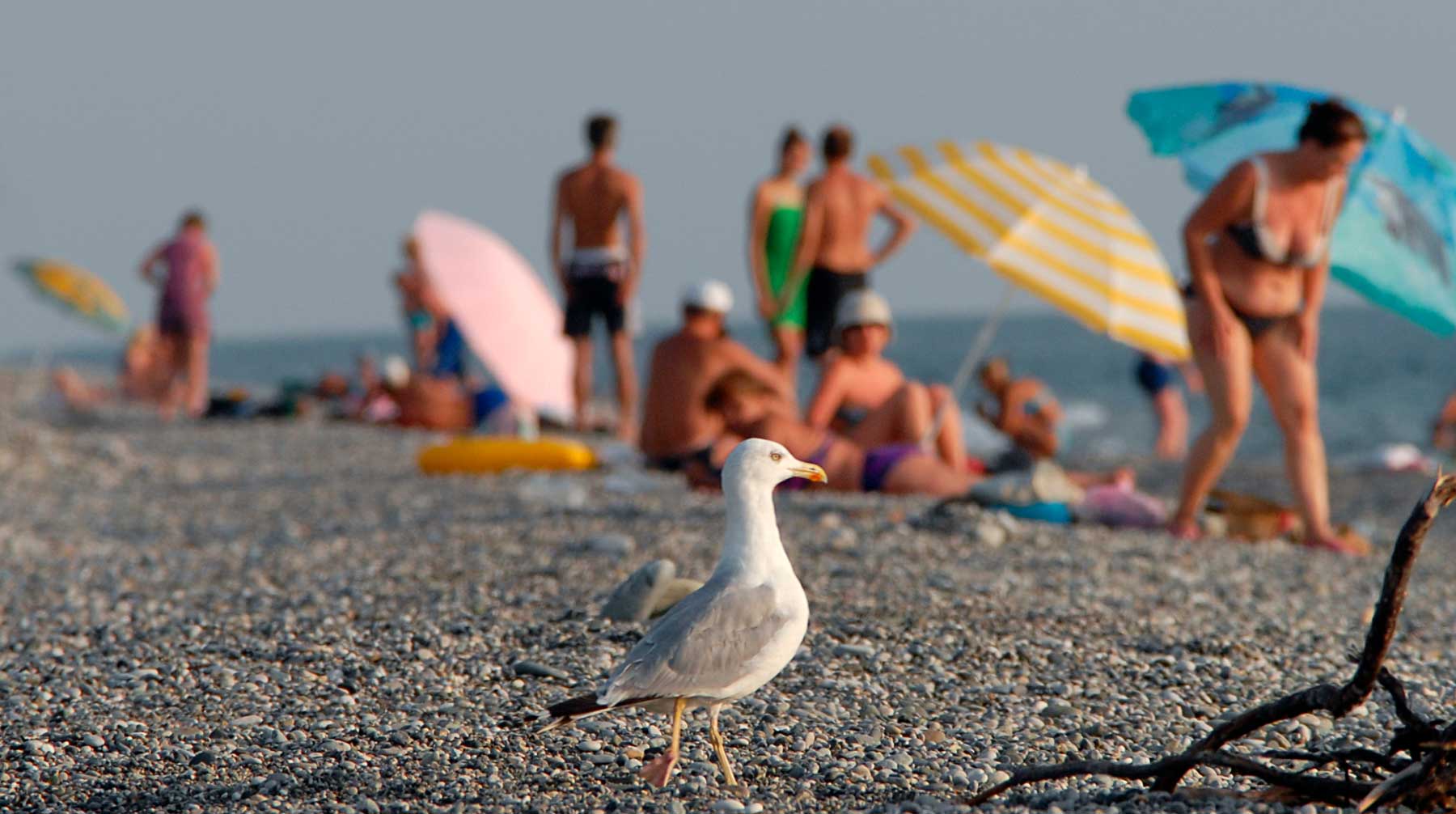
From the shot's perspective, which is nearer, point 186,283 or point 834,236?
point 834,236

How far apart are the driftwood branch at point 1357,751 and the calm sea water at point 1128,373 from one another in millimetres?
5543

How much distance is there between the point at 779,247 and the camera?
8070 millimetres

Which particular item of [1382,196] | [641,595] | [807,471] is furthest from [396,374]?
[807,471]

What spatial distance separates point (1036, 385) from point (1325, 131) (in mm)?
3173

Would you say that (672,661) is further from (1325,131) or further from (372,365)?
(372,365)

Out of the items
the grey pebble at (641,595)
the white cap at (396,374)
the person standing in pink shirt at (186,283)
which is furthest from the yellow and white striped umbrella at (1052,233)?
the person standing in pink shirt at (186,283)

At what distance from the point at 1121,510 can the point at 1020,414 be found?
213 centimetres

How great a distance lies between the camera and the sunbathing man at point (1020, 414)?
25.5 feet

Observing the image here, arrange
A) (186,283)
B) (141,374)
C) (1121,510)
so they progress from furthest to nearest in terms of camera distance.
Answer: (141,374)
(186,283)
(1121,510)

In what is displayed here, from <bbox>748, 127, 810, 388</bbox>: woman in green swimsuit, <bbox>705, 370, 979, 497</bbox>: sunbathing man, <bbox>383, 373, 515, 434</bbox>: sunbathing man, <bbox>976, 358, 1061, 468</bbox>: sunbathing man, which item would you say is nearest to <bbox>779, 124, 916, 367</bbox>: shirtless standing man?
<bbox>748, 127, 810, 388</bbox>: woman in green swimsuit

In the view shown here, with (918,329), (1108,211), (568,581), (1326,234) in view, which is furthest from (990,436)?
(918,329)

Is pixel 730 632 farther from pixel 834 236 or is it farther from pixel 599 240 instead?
pixel 599 240

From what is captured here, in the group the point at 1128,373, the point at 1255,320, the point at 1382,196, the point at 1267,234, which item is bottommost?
the point at 1128,373

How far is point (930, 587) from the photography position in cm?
418
